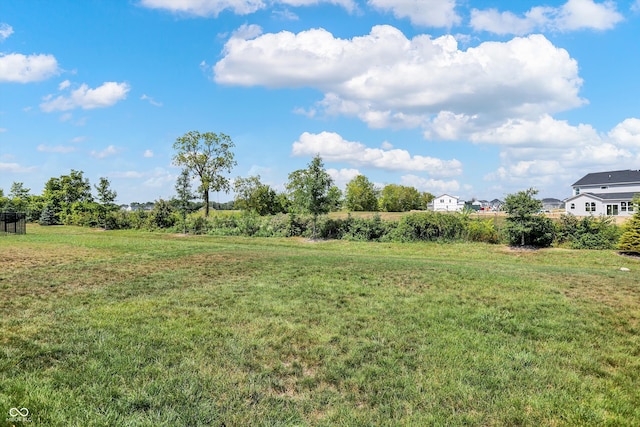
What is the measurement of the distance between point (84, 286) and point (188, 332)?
4.41 metres

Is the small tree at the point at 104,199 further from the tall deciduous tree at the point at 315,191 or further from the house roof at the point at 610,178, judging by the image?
the house roof at the point at 610,178

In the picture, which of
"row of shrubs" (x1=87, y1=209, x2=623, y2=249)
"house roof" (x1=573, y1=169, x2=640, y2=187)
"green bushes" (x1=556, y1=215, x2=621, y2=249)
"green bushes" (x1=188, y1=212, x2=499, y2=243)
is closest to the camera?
"green bushes" (x1=556, y1=215, x2=621, y2=249)

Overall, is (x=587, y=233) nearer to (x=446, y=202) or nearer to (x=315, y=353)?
(x=315, y=353)

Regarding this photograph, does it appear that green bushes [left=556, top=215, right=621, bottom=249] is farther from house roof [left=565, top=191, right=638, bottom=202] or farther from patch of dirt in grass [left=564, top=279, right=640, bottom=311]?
house roof [left=565, top=191, right=638, bottom=202]

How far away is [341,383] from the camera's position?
12.1 feet

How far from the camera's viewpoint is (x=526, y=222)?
1975 cm

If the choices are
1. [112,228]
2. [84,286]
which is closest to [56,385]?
[84,286]

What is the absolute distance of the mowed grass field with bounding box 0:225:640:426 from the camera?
3.18 metres

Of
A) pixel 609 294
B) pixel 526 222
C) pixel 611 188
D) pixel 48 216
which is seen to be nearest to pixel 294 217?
pixel 526 222

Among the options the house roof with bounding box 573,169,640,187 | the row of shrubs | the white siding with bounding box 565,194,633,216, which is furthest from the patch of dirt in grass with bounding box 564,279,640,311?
the house roof with bounding box 573,169,640,187

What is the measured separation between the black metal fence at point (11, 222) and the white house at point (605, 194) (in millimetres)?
49612

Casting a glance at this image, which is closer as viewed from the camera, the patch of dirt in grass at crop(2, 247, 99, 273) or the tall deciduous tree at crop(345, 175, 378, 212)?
the patch of dirt in grass at crop(2, 247, 99, 273)

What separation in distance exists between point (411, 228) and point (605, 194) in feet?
127

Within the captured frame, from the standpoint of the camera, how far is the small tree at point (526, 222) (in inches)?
776
